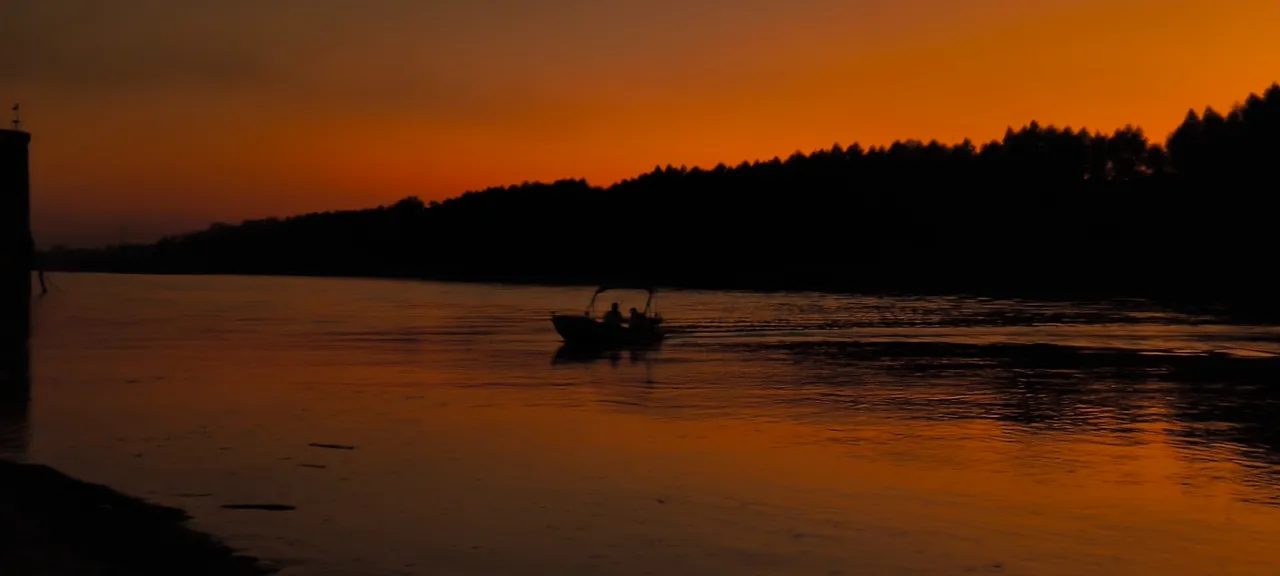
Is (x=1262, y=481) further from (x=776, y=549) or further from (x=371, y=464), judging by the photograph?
(x=371, y=464)

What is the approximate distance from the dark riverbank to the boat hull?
123 ft

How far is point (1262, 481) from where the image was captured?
23.5 metres

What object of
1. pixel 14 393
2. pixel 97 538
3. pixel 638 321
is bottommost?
pixel 14 393

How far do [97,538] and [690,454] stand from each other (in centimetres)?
1324

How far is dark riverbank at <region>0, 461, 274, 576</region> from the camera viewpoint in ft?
48.7

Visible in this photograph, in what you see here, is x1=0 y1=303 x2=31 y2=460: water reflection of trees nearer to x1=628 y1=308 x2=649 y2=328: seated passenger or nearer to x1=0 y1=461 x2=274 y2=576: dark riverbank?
x1=0 y1=461 x2=274 y2=576: dark riverbank

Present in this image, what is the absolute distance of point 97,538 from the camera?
16.2m

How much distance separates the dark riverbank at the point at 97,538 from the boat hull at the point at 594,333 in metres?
37.4

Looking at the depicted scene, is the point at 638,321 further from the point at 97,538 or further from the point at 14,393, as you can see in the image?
the point at 97,538

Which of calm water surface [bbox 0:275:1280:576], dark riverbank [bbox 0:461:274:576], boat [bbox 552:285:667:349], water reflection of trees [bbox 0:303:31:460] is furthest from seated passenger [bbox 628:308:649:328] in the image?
dark riverbank [bbox 0:461:274:576]

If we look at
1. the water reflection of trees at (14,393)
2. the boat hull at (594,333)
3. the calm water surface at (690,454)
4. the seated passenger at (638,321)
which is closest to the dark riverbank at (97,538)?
the calm water surface at (690,454)

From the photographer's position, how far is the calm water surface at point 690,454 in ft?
58.9

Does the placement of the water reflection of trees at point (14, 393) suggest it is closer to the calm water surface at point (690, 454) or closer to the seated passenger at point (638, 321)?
the calm water surface at point (690, 454)

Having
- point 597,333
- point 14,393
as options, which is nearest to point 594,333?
point 597,333
